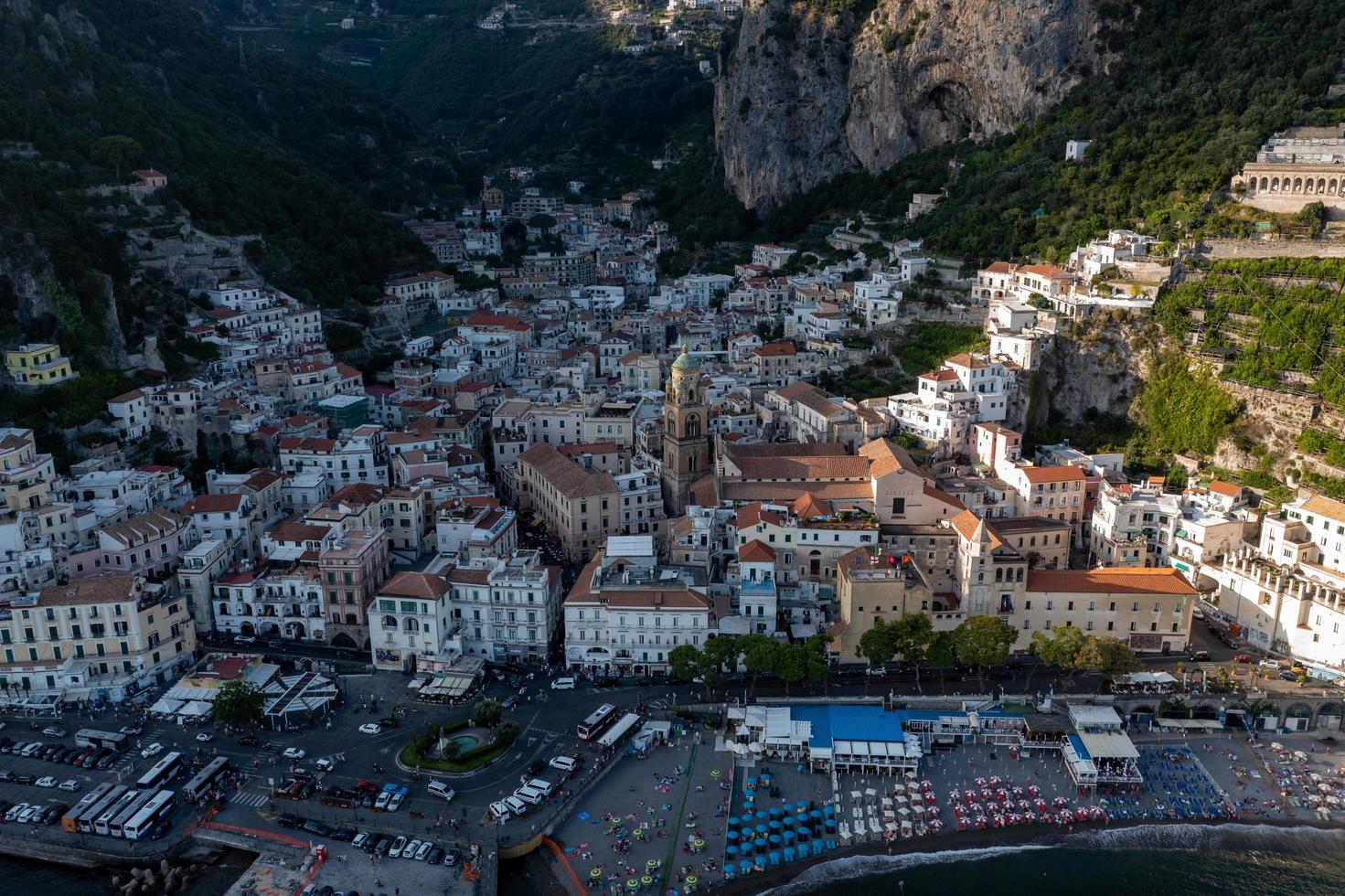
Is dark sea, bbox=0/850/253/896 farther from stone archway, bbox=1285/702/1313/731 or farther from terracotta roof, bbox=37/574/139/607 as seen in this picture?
stone archway, bbox=1285/702/1313/731

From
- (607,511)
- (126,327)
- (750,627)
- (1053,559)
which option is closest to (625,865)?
(750,627)

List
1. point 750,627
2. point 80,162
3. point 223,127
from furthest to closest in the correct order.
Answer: point 223,127 → point 80,162 → point 750,627

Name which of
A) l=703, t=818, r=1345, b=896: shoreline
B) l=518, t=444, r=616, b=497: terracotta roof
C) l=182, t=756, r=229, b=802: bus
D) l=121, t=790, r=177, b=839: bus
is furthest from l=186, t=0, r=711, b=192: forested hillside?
l=703, t=818, r=1345, b=896: shoreline

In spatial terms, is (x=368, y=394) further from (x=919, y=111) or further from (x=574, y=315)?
(x=919, y=111)

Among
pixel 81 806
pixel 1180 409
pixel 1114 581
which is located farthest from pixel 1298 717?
pixel 81 806

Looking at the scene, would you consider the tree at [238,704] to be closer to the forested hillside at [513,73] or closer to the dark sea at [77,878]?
the dark sea at [77,878]
